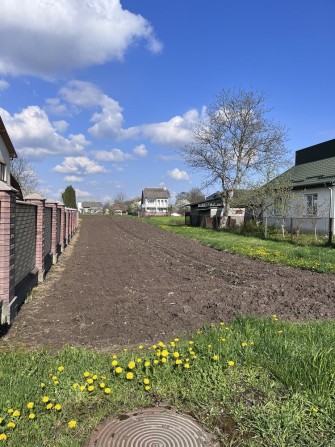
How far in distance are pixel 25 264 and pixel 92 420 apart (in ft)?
16.3

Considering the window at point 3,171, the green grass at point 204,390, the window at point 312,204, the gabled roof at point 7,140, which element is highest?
the gabled roof at point 7,140

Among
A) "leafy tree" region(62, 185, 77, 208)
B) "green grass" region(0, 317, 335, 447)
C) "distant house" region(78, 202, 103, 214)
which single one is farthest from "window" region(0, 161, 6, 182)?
"distant house" region(78, 202, 103, 214)

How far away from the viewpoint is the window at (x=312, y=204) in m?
22.0

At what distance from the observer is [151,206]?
114 m

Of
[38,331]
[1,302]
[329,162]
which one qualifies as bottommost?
[38,331]

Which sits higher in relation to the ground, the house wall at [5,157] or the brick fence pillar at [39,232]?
the house wall at [5,157]

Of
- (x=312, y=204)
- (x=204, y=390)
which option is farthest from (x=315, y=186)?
(x=204, y=390)

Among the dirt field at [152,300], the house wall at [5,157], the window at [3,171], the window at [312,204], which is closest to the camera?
the dirt field at [152,300]

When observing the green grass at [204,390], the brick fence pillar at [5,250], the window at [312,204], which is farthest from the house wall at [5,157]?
the green grass at [204,390]

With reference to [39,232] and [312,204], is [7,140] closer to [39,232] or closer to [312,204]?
[39,232]

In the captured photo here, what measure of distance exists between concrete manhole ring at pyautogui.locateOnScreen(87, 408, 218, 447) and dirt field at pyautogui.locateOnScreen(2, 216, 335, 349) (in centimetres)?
182

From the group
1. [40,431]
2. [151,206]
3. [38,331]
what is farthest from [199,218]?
[151,206]

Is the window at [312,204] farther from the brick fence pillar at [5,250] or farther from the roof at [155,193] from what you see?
the roof at [155,193]

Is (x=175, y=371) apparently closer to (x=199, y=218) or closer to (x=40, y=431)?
(x=40, y=431)
